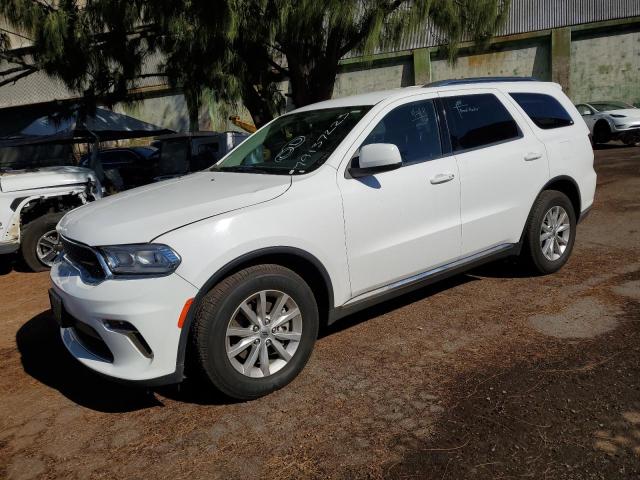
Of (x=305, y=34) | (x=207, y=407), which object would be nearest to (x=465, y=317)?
(x=207, y=407)

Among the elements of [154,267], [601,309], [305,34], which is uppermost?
[305,34]

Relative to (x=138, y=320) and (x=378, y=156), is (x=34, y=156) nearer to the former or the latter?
(x=138, y=320)

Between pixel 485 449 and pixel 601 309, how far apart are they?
7.14 feet

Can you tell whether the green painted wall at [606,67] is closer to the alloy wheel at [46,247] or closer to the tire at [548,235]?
the tire at [548,235]

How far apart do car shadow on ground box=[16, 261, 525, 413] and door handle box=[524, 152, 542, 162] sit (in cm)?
113

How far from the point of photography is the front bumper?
289 centimetres

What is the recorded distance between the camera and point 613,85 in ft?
72.0

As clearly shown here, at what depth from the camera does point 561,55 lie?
22.1m

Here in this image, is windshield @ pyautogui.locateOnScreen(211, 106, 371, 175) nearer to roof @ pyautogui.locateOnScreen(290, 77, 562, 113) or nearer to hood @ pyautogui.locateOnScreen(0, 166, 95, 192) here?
roof @ pyautogui.locateOnScreen(290, 77, 562, 113)

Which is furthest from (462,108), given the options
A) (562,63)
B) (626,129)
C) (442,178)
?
(562,63)

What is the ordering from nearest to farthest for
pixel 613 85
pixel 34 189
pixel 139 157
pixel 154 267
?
pixel 154 267
pixel 34 189
pixel 139 157
pixel 613 85

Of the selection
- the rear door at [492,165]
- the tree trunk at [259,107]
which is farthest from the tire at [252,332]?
the tree trunk at [259,107]

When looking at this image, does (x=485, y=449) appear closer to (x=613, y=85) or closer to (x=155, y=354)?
(x=155, y=354)

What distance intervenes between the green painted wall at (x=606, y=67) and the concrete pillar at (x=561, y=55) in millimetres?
306
